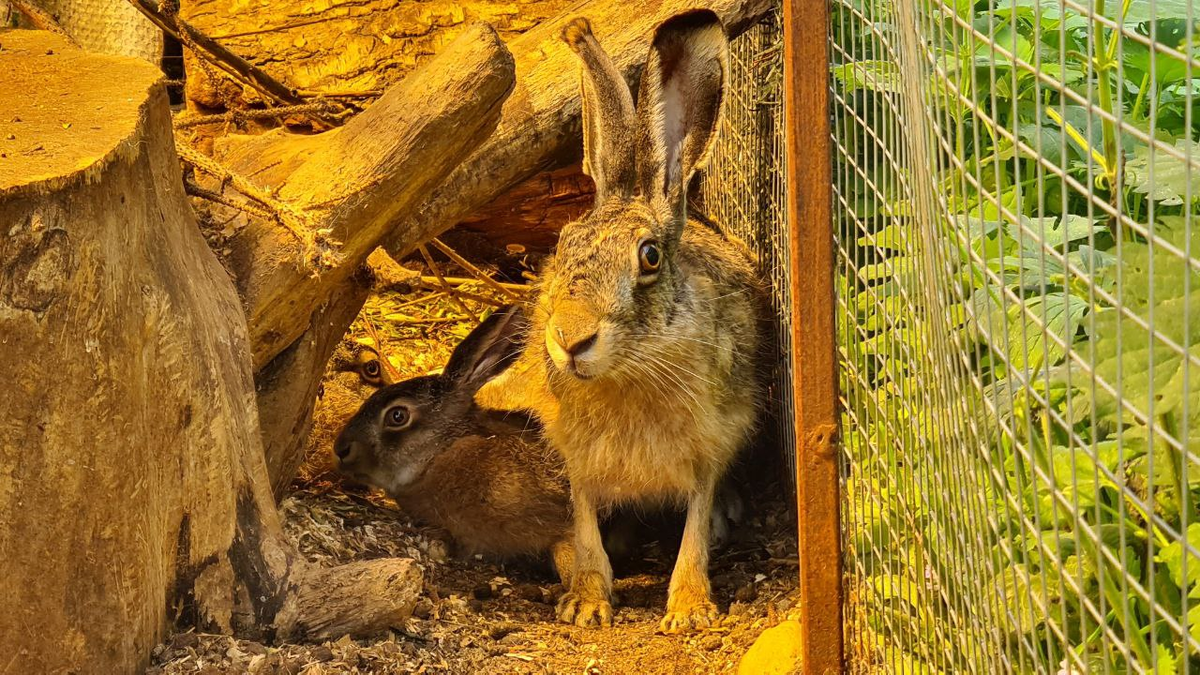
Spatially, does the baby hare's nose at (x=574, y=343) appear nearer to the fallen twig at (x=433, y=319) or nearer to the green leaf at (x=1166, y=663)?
the green leaf at (x=1166, y=663)

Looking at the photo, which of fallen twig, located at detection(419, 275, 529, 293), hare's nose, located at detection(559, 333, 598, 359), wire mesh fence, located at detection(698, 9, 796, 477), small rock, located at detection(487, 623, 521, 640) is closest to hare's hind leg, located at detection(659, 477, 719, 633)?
wire mesh fence, located at detection(698, 9, 796, 477)

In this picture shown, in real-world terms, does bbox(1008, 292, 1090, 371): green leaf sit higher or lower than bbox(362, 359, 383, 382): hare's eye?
lower

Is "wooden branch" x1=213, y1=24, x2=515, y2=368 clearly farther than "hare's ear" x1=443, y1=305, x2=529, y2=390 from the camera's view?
No

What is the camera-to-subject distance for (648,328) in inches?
152

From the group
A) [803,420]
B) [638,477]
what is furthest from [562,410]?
[803,420]

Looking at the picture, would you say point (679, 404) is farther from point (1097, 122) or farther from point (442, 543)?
point (1097, 122)

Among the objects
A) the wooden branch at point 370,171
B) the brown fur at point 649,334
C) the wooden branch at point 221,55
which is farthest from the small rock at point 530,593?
the wooden branch at point 221,55

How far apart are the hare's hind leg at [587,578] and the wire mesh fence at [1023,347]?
1263 mm

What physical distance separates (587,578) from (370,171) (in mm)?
1544

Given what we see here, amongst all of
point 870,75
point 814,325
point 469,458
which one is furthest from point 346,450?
point 870,75

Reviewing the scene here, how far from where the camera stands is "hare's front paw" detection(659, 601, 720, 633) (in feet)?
13.2

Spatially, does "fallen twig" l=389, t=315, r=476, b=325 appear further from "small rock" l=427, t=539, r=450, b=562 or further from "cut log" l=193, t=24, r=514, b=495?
"cut log" l=193, t=24, r=514, b=495

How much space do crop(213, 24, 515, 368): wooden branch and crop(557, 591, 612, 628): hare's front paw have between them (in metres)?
1.25

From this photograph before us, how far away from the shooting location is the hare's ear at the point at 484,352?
17.4 feet
